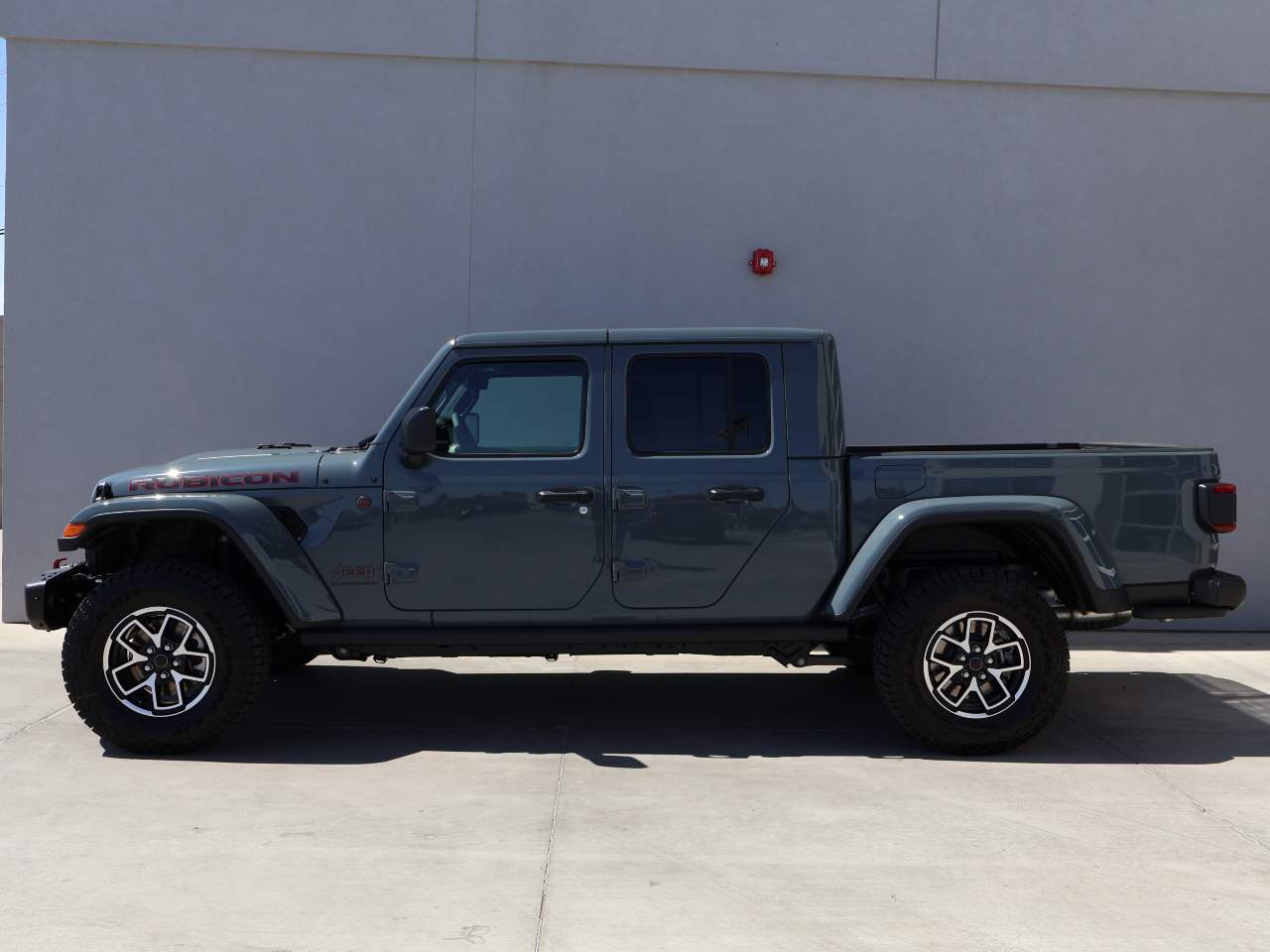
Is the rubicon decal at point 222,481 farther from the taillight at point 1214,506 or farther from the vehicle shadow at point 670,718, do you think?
the taillight at point 1214,506

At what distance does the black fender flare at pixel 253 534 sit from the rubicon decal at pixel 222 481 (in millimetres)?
51

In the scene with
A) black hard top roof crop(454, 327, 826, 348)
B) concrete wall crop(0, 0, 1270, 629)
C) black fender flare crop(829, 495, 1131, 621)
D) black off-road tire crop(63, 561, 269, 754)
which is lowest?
black off-road tire crop(63, 561, 269, 754)

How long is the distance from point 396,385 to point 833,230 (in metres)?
3.15

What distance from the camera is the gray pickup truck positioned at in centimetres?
527

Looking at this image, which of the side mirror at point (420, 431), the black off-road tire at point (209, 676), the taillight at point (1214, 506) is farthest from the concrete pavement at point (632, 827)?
the side mirror at point (420, 431)

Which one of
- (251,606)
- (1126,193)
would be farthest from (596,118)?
(251,606)

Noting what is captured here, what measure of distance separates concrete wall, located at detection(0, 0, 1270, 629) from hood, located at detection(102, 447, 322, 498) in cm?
279

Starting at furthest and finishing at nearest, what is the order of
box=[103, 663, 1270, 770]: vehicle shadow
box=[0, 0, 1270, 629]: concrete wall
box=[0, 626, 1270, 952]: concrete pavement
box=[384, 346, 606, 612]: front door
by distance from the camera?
box=[0, 0, 1270, 629]: concrete wall < box=[103, 663, 1270, 770]: vehicle shadow < box=[384, 346, 606, 612]: front door < box=[0, 626, 1270, 952]: concrete pavement

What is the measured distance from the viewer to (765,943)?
11.2 feet

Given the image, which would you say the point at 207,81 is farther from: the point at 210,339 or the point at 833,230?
the point at 833,230

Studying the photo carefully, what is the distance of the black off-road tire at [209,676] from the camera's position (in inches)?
206

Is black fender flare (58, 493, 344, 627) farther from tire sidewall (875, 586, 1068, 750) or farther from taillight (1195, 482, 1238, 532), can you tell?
taillight (1195, 482, 1238, 532)

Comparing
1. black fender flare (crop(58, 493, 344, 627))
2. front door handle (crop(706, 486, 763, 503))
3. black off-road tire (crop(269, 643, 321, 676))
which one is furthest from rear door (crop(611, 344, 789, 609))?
black off-road tire (crop(269, 643, 321, 676))

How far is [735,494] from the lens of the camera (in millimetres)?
5340
